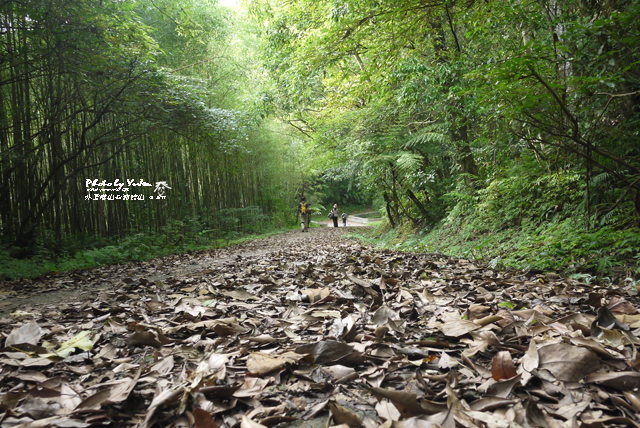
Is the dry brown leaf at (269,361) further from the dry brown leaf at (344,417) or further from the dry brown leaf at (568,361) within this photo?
the dry brown leaf at (568,361)

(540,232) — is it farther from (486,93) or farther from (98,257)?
(98,257)

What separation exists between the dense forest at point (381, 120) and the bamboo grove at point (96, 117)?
0.04m

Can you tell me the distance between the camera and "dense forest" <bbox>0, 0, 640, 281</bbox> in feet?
9.12

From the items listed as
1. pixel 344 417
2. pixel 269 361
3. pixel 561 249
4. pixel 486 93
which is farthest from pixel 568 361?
pixel 486 93

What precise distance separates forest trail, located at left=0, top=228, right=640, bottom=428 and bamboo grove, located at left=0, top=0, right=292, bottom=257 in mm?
4604

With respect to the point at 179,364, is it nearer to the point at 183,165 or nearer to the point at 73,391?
the point at 73,391

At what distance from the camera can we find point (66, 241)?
6.11 m

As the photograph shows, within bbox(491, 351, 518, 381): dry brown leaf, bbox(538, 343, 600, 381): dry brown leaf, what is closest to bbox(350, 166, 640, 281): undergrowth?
bbox(538, 343, 600, 381): dry brown leaf

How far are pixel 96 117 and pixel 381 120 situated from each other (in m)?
5.78

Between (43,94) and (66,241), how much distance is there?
265 cm

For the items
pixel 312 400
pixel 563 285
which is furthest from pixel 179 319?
pixel 563 285

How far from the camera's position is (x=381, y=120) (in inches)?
302

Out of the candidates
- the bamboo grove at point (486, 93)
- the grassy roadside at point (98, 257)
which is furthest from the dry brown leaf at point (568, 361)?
the grassy roadside at point (98, 257)

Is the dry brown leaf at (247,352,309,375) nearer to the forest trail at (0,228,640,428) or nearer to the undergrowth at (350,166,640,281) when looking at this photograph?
the forest trail at (0,228,640,428)
